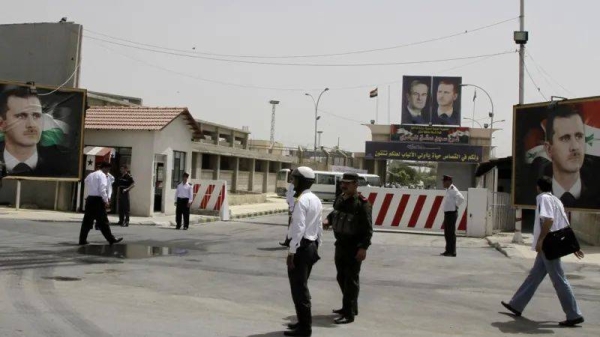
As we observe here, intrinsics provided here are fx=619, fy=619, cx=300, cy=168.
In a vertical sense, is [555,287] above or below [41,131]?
below

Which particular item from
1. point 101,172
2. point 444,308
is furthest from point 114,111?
point 444,308

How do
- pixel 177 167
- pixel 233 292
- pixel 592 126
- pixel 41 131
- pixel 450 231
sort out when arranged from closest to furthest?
1. pixel 233 292
2. pixel 450 231
3. pixel 592 126
4. pixel 41 131
5. pixel 177 167

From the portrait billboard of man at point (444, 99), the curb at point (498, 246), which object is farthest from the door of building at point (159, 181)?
the portrait billboard of man at point (444, 99)

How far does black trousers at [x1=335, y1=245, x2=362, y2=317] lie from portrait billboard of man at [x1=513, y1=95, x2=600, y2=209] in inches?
475

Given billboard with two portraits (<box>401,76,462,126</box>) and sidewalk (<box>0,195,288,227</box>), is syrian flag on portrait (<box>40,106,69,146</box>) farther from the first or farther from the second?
billboard with two portraits (<box>401,76,462,126</box>)

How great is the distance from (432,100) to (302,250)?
61914 millimetres

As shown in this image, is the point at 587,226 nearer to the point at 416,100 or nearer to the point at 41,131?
the point at 41,131

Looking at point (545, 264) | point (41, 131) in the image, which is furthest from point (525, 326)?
point (41, 131)

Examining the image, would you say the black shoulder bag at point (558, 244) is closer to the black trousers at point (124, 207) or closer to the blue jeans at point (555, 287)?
the blue jeans at point (555, 287)

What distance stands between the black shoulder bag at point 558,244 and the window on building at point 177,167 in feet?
60.8

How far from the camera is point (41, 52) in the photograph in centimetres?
2511

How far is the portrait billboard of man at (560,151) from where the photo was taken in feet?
55.8

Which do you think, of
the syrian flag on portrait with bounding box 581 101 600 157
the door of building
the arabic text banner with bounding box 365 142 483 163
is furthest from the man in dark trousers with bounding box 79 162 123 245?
the arabic text banner with bounding box 365 142 483 163

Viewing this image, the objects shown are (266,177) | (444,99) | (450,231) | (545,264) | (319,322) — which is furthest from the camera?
(444,99)
